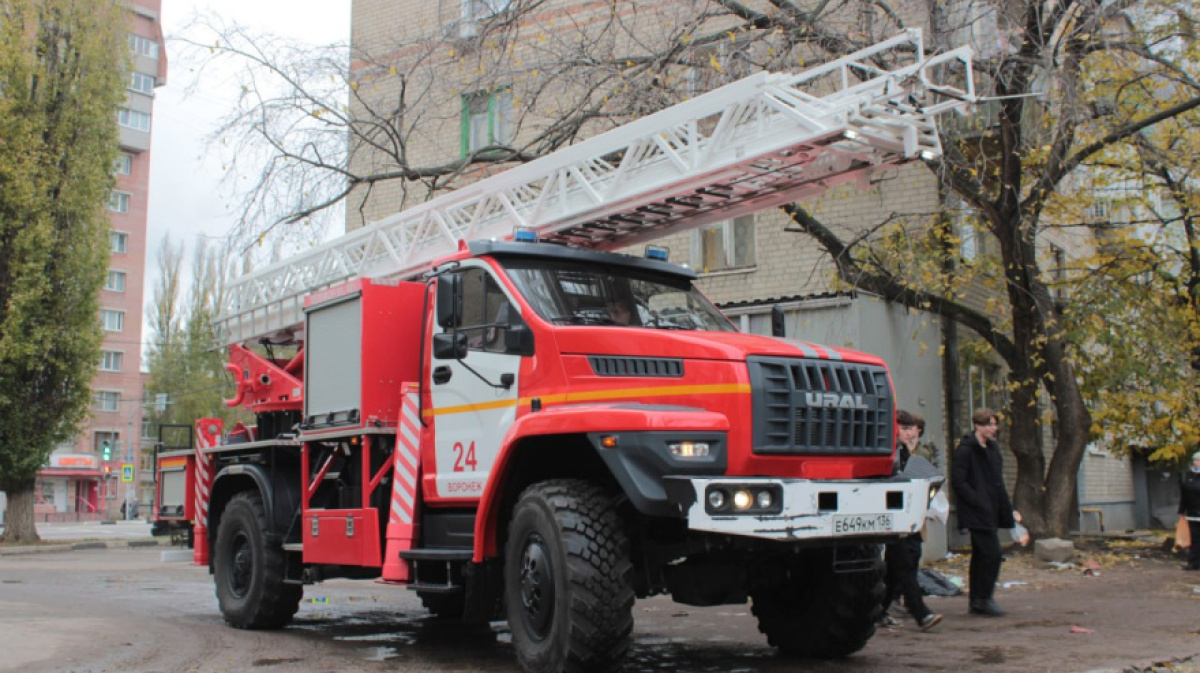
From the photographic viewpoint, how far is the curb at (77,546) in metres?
25.5

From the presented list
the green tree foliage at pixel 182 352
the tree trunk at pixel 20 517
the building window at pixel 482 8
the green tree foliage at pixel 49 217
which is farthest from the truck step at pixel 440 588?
the green tree foliage at pixel 182 352

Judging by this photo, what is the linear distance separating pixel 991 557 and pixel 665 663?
3722mm

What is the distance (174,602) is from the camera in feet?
42.4

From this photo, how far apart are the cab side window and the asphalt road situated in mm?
2203

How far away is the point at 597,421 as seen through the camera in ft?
21.6

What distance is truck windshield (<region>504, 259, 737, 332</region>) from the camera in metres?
7.81

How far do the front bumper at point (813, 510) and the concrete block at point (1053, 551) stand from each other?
931 cm

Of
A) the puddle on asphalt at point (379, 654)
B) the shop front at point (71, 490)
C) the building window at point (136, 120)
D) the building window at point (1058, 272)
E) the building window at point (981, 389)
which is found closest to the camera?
the puddle on asphalt at point (379, 654)

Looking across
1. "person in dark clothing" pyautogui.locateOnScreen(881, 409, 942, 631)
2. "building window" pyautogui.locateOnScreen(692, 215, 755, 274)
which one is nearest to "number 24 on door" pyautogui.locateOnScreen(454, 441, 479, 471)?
"person in dark clothing" pyautogui.locateOnScreen(881, 409, 942, 631)

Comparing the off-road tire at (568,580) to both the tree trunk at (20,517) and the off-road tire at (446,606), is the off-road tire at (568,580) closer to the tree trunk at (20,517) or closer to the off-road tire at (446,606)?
the off-road tire at (446,606)

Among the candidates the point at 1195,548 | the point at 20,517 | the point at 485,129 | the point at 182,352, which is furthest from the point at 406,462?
the point at 182,352

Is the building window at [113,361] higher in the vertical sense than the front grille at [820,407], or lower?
higher

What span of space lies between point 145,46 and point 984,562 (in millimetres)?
70437

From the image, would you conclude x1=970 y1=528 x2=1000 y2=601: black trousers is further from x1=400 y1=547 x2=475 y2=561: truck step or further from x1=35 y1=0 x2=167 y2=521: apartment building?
x1=35 y1=0 x2=167 y2=521: apartment building
